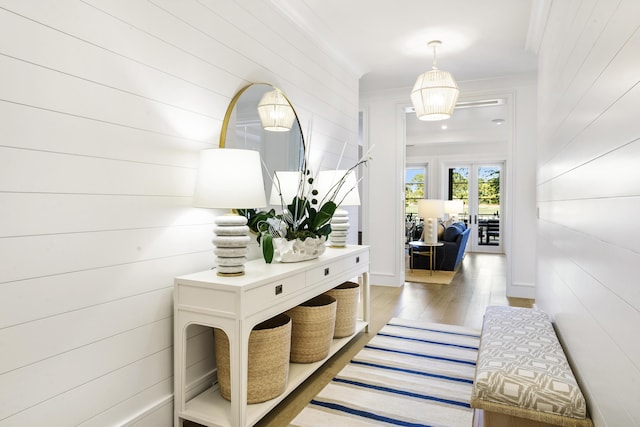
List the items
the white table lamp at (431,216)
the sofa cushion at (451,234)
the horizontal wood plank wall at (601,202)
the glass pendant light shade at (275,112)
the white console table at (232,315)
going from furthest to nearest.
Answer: the sofa cushion at (451,234), the white table lamp at (431,216), the glass pendant light shade at (275,112), the white console table at (232,315), the horizontal wood plank wall at (601,202)

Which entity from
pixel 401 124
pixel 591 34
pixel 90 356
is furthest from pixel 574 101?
pixel 401 124

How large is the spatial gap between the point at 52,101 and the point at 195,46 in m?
0.88

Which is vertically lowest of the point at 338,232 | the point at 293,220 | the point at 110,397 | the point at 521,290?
the point at 521,290

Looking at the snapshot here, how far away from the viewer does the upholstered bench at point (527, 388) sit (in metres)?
1.50

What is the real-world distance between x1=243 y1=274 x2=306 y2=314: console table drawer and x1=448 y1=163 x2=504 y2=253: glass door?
8088 mm

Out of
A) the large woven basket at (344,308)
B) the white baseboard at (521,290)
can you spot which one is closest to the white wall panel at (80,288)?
the large woven basket at (344,308)

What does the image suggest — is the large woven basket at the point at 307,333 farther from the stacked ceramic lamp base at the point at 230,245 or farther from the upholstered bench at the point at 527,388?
the upholstered bench at the point at 527,388

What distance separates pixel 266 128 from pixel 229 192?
3.11ft

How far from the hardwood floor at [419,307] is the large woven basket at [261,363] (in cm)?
16

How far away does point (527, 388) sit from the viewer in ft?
5.13

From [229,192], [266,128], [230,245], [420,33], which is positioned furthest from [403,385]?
[420,33]

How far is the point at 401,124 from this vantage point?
17.0 ft

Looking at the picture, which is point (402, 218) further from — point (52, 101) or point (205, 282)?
point (52, 101)

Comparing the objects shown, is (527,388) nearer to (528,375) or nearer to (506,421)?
(528,375)
